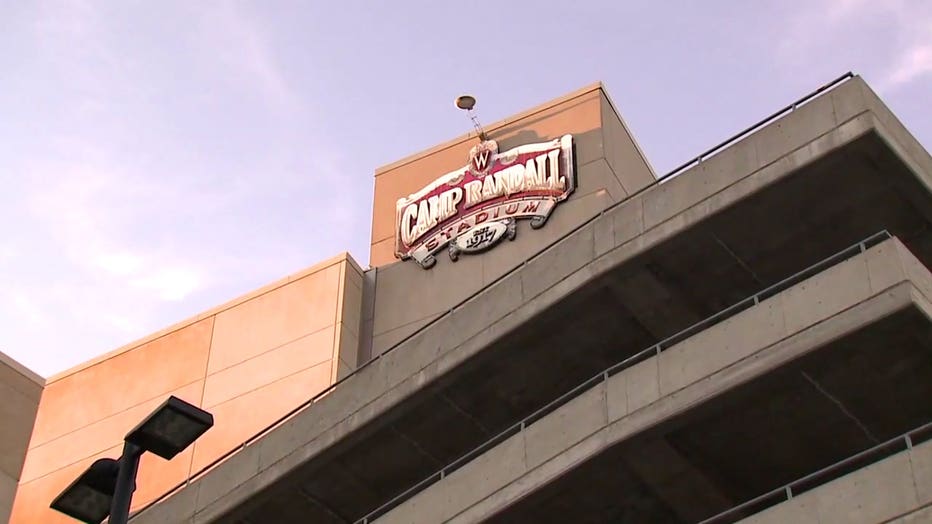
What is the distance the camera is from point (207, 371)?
3434cm

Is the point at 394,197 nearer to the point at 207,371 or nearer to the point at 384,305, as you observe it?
the point at 384,305

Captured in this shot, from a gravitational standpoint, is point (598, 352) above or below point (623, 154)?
below

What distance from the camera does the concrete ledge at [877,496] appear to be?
54.7 ft

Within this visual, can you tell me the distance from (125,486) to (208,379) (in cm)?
2186

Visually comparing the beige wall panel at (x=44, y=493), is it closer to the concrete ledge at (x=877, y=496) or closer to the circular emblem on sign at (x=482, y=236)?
the circular emblem on sign at (x=482, y=236)

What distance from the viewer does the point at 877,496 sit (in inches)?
669

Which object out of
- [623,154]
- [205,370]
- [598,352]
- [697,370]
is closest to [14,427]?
[205,370]

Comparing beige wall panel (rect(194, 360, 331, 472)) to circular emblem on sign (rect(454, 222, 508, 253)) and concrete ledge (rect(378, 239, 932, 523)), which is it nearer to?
circular emblem on sign (rect(454, 222, 508, 253))

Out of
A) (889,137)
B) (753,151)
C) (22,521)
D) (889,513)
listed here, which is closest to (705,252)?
(753,151)

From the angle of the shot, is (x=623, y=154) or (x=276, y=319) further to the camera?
(x=623, y=154)

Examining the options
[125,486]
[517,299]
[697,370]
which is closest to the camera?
[125,486]

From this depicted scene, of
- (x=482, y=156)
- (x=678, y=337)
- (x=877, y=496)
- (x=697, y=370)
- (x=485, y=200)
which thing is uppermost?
(x=482, y=156)

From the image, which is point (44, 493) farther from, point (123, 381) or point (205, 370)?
point (205, 370)

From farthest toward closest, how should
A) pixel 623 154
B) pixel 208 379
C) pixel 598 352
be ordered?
pixel 623 154
pixel 208 379
pixel 598 352
